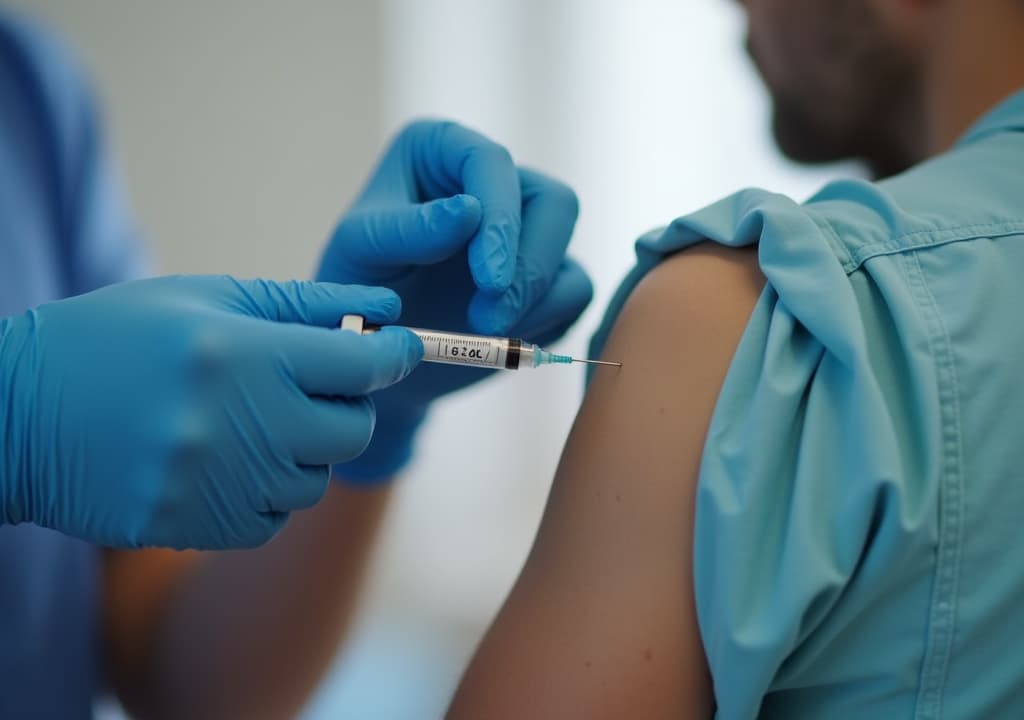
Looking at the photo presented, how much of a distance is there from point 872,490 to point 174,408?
520 millimetres

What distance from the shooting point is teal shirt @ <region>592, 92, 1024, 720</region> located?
0.51 m

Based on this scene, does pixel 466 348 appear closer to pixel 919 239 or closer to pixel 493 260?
pixel 493 260

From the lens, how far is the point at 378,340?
0.69m

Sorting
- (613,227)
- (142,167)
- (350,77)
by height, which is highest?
(350,77)

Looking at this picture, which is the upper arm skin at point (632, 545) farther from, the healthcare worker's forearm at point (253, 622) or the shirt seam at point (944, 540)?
the healthcare worker's forearm at point (253, 622)

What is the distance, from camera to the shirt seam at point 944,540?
A: 52cm

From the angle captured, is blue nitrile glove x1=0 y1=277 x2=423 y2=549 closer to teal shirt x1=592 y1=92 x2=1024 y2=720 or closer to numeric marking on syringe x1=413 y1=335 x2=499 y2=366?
numeric marking on syringe x1=413 y1=335 x2=499 y2=366

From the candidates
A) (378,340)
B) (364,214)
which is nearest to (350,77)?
(364,214)

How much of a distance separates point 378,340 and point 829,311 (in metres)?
→ 0.36

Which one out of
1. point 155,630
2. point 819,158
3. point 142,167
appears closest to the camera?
point 155,630

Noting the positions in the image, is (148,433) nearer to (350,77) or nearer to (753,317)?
(753,317)

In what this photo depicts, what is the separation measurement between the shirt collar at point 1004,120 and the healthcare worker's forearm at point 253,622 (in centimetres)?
86

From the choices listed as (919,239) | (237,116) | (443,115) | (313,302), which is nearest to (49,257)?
(313,302)

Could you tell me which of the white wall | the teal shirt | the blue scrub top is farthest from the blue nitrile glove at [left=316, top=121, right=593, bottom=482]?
the white wall
